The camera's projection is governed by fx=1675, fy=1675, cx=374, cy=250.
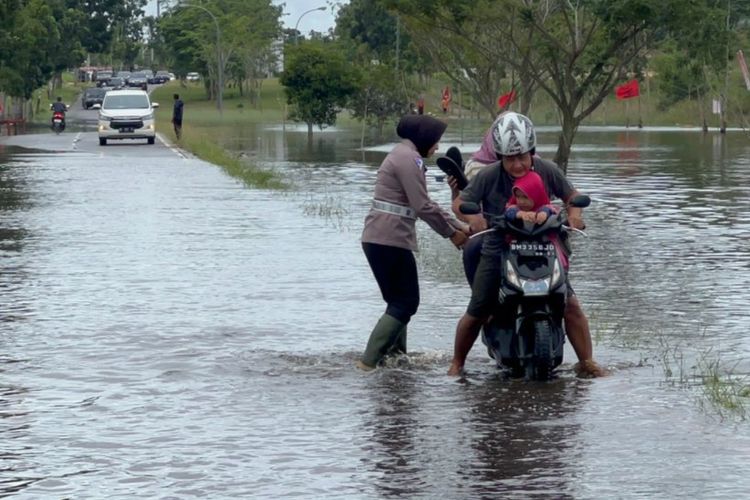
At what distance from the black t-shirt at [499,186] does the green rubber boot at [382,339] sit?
2.47 feet

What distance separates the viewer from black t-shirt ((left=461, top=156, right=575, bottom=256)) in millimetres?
9883

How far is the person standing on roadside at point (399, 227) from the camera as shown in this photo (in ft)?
32.9

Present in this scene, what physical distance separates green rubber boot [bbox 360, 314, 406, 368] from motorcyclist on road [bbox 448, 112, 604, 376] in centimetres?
39

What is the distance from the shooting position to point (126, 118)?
4806 cm

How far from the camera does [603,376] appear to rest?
32.3 feet

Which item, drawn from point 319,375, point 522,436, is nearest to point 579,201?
point 319,375

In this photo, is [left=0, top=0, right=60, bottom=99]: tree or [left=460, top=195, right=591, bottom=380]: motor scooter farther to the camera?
[left=0, top=0, right=60, bottom=99]: tree

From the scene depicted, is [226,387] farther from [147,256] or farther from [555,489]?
[147,256]

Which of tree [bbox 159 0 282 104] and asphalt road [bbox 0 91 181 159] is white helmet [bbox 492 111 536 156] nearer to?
asphalt road [bbox 0 91 181 159]

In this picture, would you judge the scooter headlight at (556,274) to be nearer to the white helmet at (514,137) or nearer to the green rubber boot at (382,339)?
the white helmet at (514,137)

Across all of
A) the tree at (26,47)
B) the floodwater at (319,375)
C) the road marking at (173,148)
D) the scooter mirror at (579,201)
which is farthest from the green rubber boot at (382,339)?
the tree at (26,47)

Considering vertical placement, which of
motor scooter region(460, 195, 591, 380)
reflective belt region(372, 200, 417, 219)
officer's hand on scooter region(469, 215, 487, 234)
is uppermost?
reflective belt region(372, 200, 417, 219)

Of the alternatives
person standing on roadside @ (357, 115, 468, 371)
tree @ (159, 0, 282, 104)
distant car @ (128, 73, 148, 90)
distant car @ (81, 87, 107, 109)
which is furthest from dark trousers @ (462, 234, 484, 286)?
distant car @ (128, 73, 148, 90)

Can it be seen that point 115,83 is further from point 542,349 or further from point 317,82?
point 542,349
